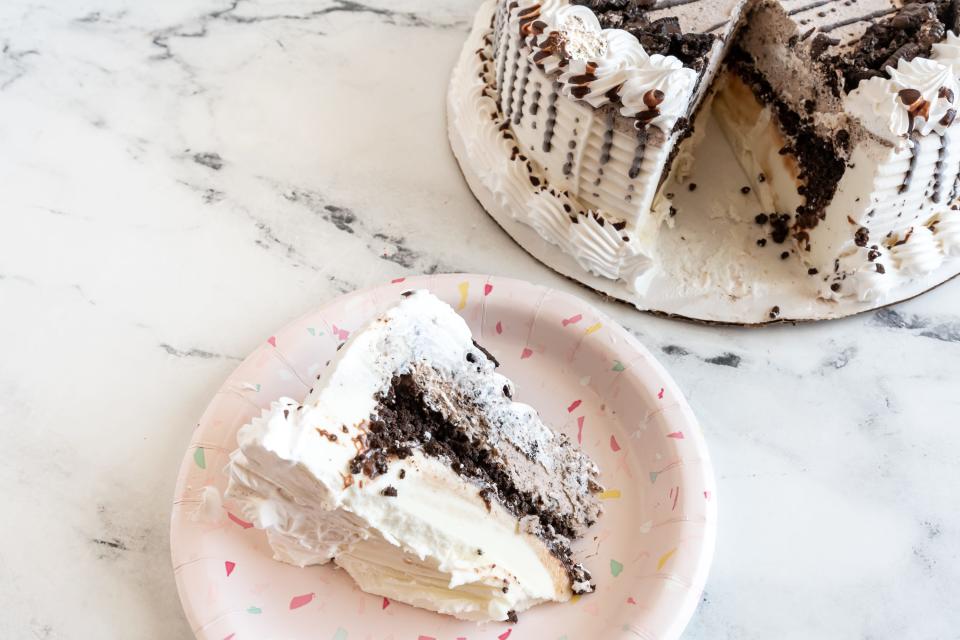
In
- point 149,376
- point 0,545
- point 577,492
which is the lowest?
point 0,545

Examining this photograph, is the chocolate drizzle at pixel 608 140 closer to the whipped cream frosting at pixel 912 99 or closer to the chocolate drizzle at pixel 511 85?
the chocolate drizzle at pixel 511 85

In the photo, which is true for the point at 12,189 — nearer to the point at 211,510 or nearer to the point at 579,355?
the point at 211,510

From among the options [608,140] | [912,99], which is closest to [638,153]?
[608,140]

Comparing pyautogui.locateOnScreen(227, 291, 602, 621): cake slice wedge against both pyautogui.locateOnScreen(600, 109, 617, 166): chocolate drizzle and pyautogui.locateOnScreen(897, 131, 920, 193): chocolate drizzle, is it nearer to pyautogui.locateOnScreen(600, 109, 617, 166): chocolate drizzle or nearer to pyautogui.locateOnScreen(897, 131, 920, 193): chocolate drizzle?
pyautogui.locateOnScreen(600, 109, 617, 166): chocolate drizzle

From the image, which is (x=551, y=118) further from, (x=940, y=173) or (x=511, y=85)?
(x=940, y=173)

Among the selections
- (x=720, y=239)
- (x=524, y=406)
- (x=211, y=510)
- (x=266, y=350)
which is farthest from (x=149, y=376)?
(x=720, y=239)

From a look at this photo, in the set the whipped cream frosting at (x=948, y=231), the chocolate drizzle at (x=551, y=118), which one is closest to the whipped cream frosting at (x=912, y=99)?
the whipped cream frosting at (x=948, y=231)

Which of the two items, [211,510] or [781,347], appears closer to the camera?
[211,510]
